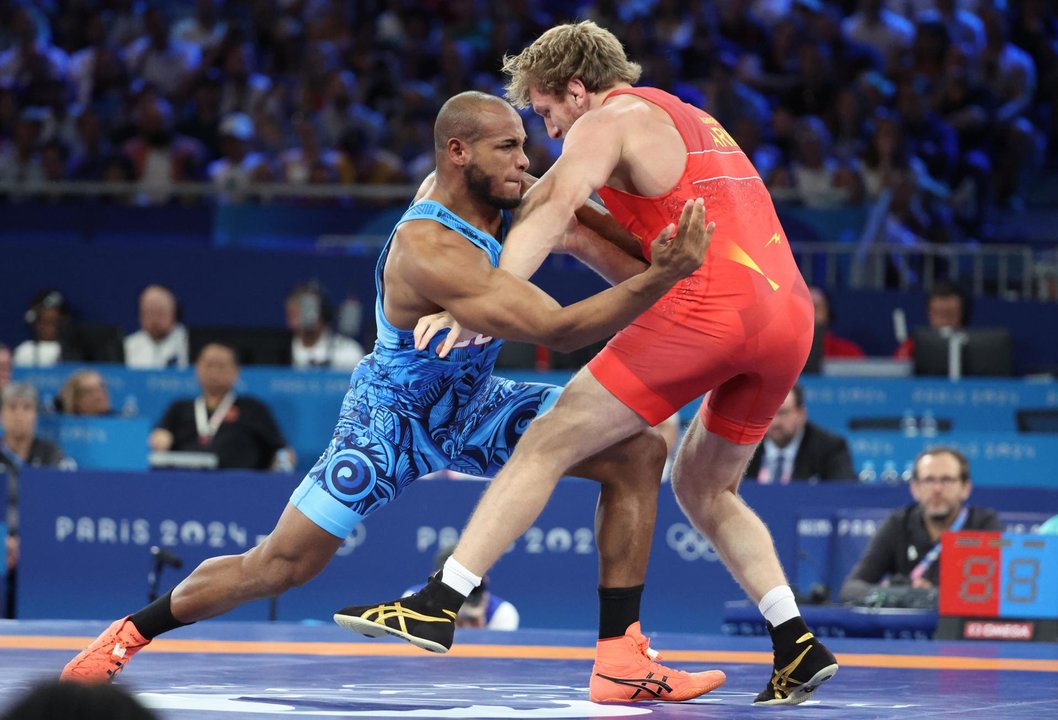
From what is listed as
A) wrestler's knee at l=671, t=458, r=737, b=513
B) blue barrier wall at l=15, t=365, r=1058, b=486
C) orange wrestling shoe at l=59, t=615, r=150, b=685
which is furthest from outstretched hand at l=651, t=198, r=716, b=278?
blue barrier wall at l=15, t=365, r=1058, b=486

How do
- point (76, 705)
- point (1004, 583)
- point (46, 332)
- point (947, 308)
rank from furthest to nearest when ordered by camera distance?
point (46, 332) < point (947, 308) < point (1004, 583) < point (76, 705)

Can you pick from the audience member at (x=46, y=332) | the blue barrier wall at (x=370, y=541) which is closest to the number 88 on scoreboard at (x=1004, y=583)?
the blue barrier wall at (x=370, y=541)

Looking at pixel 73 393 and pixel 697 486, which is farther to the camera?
pixel 73 393

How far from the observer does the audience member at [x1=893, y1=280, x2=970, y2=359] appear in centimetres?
947

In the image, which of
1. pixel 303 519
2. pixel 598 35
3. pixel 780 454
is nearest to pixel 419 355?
pixel 303 519

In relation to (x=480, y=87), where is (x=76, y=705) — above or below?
below

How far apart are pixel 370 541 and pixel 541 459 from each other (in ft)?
12.1

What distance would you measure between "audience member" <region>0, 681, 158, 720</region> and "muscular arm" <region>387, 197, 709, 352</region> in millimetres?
2201

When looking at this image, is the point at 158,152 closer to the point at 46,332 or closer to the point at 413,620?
the point at 46,332

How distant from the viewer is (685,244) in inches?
137

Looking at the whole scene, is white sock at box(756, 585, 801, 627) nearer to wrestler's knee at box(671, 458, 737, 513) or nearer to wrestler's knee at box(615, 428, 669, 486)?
wrestler's knee at box(671, 458, 737, 513)

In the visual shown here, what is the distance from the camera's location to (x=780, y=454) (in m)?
7.89

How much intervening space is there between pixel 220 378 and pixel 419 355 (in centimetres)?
473

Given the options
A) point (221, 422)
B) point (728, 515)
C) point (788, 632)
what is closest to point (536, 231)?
point (728, 515)
